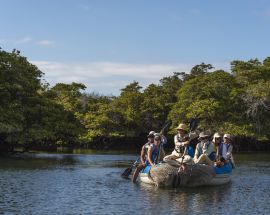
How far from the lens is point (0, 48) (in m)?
46.5

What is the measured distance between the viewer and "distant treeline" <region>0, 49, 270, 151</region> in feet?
151

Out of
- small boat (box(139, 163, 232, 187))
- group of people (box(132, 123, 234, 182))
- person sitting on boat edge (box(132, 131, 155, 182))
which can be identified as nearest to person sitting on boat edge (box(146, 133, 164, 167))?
group of people (box(132, 123, 234, 182))

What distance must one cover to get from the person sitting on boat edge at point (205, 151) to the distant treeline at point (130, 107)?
20.9 metres

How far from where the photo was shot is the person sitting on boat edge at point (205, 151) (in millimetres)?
24314

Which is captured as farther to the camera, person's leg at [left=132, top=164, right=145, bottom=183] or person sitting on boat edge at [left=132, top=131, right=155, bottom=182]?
person's leg at [left=132, top=164, right=145, bottom=183]

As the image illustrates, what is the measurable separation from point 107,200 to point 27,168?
1460 cm

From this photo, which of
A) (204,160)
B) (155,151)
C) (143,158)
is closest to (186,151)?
(204,160)

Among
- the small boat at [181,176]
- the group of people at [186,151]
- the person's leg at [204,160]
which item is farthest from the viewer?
the person's leg at [204,160]

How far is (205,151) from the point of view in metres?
25.0

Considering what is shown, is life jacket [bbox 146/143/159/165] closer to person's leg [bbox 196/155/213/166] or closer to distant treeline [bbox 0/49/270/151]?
person's leg [bbox 196/155/213/166]

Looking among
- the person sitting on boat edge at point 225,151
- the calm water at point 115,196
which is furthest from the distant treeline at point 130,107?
the person sitting on boat edge at point 225,151

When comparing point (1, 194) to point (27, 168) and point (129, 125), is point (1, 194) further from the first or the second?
point (129, 125)

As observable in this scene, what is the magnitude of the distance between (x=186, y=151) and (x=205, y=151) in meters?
1.64

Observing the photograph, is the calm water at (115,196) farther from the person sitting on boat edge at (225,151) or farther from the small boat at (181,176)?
the person sitting on boat edge at (225,151)
